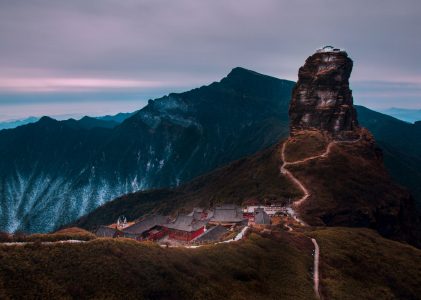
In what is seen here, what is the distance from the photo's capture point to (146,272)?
46000 millimetres

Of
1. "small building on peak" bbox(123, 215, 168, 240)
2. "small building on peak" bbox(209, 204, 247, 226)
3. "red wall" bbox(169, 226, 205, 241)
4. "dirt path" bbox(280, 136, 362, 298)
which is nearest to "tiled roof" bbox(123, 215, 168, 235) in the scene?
"small building on peak" bbox(123, 215, 168, 240)

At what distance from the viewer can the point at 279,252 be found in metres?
68.8

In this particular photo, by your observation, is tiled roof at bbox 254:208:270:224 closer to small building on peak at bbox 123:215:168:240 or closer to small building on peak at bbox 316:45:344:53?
small building on peak at bbox 123:215:168:240

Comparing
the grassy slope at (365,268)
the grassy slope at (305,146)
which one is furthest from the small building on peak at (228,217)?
the grassy slope at (305,146)

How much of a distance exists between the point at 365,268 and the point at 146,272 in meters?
47.9

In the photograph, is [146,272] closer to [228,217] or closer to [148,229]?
[228,217]

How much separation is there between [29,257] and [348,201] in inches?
4353

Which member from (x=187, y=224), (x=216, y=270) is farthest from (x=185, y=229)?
(x=216, y=270)

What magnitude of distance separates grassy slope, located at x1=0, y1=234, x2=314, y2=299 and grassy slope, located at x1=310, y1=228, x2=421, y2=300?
233 inches

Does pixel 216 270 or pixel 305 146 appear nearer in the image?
pixel 216 270

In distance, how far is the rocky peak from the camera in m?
179

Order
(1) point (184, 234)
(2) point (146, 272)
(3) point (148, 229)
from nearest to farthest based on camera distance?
(2) point (146, 272), (1) point (184, 234), (3) point (148, 229)

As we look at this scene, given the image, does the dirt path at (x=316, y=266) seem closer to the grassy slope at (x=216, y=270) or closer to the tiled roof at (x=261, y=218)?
the grassy slope at (x=216, y=270)

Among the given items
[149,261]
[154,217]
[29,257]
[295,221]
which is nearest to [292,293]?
[149,261]
